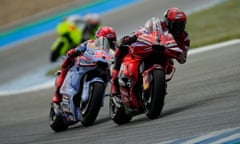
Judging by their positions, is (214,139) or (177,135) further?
(177,135)

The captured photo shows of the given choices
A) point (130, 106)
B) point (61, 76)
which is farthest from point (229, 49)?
point (130, 106)

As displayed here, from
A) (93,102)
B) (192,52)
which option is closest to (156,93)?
(93,102)

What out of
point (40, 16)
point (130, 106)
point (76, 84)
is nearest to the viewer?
point (130, 106)

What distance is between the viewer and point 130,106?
10477 millimetres

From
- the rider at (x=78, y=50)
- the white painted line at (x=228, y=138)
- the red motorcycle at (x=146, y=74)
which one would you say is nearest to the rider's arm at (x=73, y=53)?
the rider at (x=78, y=50)

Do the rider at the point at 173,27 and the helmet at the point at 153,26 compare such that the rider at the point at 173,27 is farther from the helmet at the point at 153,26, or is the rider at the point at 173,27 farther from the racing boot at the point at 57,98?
the racing boot at the point at 57,98

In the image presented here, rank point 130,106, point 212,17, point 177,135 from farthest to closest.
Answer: point 212,17
point 130,106
point 177,135

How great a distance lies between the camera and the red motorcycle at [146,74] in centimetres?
953

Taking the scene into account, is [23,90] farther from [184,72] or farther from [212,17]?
[212,17]

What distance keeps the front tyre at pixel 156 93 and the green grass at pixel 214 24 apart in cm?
858

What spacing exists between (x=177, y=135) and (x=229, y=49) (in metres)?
7.90

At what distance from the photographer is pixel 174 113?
33.3 feet

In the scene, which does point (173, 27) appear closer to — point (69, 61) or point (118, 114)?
point (118, 114)

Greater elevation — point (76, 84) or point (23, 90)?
point (76, 84)
